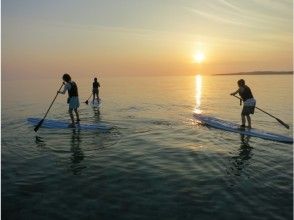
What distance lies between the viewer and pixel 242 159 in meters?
12.6

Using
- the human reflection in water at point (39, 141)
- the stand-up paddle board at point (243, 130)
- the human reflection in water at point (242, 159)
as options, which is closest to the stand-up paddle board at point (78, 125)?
the human reflection in water at point (39, 141)

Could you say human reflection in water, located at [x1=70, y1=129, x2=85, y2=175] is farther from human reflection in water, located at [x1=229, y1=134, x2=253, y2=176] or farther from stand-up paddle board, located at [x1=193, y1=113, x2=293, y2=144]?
stand-up paddle board, located at [x1=193, y1=113, x2=293, y2=144]

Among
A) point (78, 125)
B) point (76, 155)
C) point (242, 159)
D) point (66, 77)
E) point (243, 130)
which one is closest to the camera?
point (242, 159)

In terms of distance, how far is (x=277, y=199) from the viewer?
28.9 feet

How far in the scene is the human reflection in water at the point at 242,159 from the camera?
11.3 metres

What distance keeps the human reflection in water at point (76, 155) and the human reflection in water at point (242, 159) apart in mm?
5260

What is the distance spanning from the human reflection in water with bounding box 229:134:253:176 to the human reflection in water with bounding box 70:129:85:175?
5.26m

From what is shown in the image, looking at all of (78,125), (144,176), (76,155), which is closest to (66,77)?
(78,125)

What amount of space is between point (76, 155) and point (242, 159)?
6563 millimetres

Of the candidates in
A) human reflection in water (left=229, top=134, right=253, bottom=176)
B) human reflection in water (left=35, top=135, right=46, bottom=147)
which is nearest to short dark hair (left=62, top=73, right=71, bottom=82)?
human reflection in water (left=35, top=135, right=46, bottom=147)

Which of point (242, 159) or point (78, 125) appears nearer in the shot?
point (242, 159)

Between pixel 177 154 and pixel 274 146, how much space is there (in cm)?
460

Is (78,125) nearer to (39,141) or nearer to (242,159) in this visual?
(39,141)

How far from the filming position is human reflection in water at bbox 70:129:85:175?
37.5 ft
